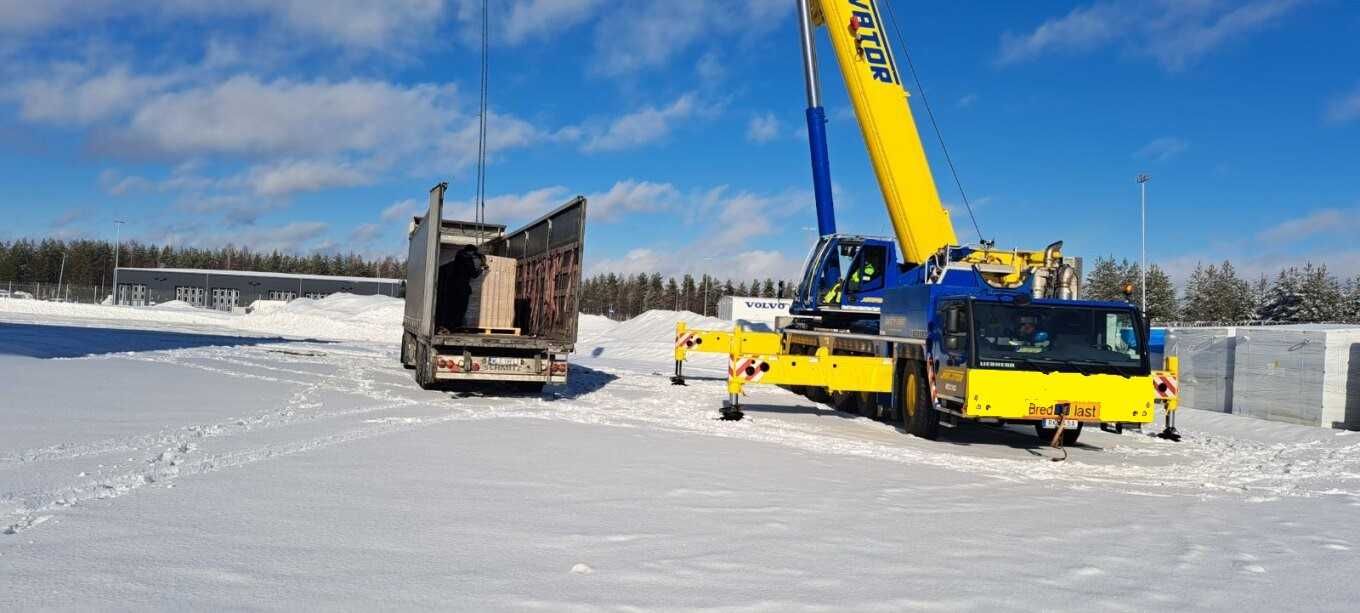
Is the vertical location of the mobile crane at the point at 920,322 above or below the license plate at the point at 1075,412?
above

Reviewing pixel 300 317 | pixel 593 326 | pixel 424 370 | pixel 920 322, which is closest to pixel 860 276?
pixel 920 322

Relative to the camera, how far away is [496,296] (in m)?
17.3

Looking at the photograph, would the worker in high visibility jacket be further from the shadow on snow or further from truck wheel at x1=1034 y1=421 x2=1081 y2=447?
the shadow on snow

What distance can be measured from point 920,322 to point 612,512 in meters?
7.40

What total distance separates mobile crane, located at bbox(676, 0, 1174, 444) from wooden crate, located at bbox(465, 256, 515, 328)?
134 inches

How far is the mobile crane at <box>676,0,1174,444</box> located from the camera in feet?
36.2

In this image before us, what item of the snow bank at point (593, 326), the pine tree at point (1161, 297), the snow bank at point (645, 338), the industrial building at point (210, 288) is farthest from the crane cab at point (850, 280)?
the industrial building at point (210, 288)

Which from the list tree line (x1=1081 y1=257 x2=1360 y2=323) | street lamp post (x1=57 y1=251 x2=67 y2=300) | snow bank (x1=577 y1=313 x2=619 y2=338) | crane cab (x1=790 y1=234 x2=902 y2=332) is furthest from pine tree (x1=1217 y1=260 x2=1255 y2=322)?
street lamp post (x1=57 y1=251 x2=67 y2=300)

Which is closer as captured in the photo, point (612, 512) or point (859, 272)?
point (612, 512)

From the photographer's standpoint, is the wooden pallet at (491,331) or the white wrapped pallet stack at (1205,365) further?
the white wrapped pallet stack at (1205,365)

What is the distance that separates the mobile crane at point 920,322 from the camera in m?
11.0

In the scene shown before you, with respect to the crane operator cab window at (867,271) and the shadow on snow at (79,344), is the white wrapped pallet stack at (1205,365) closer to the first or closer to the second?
the crane operator cab window at (867,271)

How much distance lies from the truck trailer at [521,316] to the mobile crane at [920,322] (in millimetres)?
2916

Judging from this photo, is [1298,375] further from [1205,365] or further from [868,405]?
[868,405]
